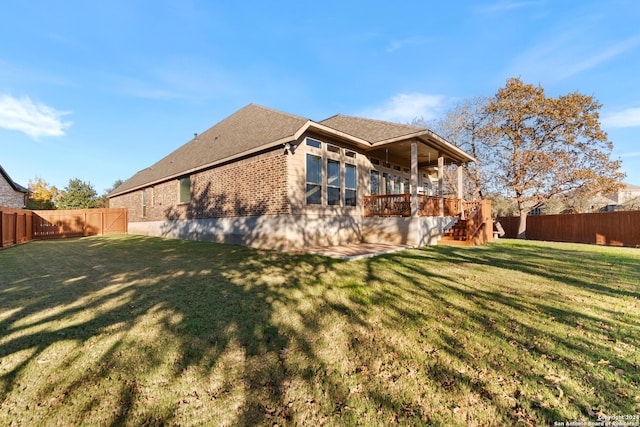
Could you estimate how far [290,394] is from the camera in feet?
7.77

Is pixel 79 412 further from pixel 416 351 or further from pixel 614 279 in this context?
pixel 614 279

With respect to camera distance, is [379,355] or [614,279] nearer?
[379,355]

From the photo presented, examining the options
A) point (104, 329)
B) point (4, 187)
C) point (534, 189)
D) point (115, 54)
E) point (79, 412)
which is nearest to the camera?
point (79, 412)

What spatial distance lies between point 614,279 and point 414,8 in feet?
39.7

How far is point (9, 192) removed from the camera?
80.7 ft

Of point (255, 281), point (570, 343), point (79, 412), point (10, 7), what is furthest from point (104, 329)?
point (10, 7)

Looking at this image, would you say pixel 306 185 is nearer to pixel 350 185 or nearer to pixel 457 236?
pixel 350 185

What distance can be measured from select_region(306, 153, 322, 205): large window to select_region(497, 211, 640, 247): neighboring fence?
1782 cm

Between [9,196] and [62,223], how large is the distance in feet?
39.8

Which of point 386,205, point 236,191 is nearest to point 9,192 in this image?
point 236,191

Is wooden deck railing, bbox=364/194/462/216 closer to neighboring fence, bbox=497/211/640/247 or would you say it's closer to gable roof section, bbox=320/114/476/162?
gable roof section, bbox=320/114/476/162

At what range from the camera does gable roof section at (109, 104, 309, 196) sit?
32.7 ft

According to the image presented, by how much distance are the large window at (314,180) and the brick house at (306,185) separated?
4cm

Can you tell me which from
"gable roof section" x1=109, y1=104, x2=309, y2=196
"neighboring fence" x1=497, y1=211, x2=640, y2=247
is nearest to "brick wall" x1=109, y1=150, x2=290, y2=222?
"gable roof section" x1=109, y1=104, x2=309, y2=196
